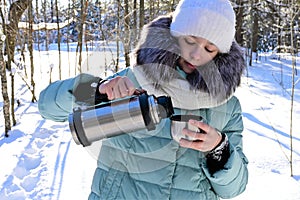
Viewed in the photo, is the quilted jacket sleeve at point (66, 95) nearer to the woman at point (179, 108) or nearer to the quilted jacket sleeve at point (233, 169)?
the woman at point (179, 108)

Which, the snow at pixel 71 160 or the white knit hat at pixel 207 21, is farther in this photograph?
the snow at pixel 71 160

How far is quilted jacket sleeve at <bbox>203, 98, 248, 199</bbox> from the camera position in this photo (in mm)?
1160

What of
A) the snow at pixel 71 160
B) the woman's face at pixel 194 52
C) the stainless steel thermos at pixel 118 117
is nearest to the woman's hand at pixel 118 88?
the stainless steel thermos at pixel 118 117

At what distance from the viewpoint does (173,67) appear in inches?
49.5

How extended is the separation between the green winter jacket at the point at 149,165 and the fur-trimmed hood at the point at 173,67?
0.22 ft

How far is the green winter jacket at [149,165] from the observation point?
1185 millimetres

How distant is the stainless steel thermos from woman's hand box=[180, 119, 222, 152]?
3.3 inches

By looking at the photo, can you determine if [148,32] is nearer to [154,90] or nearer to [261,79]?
[154,90]

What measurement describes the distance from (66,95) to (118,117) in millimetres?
227

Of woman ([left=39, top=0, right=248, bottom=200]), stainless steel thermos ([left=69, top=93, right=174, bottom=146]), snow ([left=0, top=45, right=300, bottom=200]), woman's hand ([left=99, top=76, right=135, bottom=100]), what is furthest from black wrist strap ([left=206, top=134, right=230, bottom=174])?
snow ([left=0, top=45, right=300, bottom=200])

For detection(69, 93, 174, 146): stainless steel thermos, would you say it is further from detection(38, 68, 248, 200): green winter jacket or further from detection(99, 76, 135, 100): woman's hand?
detection(38, 68, 248, 200): green winter jacket

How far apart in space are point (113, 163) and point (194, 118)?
335mm

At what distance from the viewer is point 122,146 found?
119cm

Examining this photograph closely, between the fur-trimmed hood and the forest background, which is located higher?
the fur-trimmed hood
